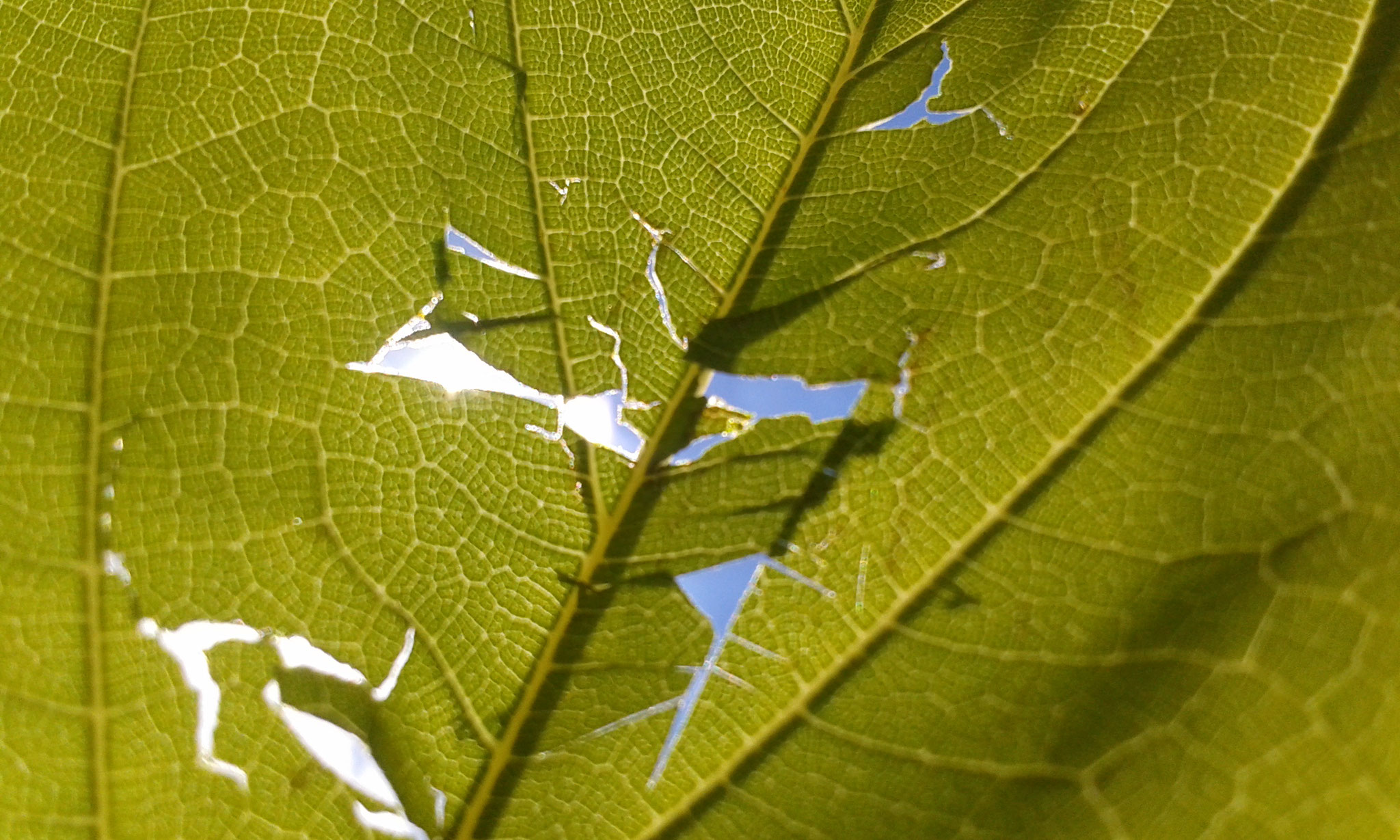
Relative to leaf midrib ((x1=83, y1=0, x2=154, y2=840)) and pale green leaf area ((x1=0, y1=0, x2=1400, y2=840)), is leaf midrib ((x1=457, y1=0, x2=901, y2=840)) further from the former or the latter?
leaf midrib ((x1=83, y1=0, x2=154, y2=840))

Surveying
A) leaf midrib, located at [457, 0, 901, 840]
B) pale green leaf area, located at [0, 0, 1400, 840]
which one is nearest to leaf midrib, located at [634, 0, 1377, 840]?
pale green leaf area, located at [0, 0, 1400, 840]

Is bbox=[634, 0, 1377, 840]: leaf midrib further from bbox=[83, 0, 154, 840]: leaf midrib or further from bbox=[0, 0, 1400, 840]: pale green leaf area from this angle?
bbox=[83, 0, 154, 840]: leaf midrib

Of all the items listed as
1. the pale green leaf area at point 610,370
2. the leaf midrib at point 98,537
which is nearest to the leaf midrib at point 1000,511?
the pale green leaf area at point 610,370

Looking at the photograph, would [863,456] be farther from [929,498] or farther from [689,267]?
[689,267]

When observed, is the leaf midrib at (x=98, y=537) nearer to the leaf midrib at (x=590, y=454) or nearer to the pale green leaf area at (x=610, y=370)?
the pale green leaf area at (x=610, y=370)

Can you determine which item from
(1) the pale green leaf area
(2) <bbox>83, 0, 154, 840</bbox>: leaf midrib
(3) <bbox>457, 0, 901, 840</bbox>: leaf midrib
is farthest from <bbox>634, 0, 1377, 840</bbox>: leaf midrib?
(2) <bbox>83, 0, 154, 840</bbox>: leaf midrib

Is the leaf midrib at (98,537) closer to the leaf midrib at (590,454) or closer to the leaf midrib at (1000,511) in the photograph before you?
the leaf midrib at (590,454)

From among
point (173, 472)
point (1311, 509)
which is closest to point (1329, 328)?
point (1311, 509)
